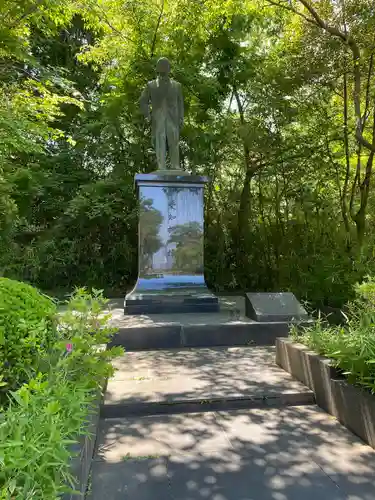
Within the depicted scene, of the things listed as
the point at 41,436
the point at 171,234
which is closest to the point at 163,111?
the point at 171,234

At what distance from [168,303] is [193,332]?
104cm

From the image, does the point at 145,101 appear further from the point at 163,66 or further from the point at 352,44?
the point at 352,44

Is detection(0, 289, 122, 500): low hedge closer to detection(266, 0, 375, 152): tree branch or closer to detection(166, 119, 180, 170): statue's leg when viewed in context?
detection(166, 119, 180, 170): statue's leg

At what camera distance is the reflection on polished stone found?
5.52 metres

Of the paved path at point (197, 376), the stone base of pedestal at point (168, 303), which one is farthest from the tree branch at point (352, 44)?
the paved path at point (197, 376)

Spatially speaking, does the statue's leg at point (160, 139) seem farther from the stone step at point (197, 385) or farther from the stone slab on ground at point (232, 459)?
the stone slab on ground at point (232, 459)

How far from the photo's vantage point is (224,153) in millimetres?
8164

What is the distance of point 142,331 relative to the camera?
412 cm

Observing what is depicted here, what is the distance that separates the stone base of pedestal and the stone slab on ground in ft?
8.37

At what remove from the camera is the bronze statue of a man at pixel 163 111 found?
19.7 ft

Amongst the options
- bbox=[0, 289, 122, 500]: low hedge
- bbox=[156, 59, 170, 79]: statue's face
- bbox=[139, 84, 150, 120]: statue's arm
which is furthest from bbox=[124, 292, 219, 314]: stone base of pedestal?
bbox=[156, 59, 170, 79]: statue's face

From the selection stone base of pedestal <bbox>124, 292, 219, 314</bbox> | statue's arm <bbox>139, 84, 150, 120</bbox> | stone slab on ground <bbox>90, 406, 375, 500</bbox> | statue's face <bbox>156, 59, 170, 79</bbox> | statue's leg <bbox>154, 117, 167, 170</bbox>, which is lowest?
stone slab on ground <bbox>90, 406, 375, 500</bbox>

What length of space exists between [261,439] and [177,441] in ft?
1.57

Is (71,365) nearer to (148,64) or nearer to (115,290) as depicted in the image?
(115,290)
